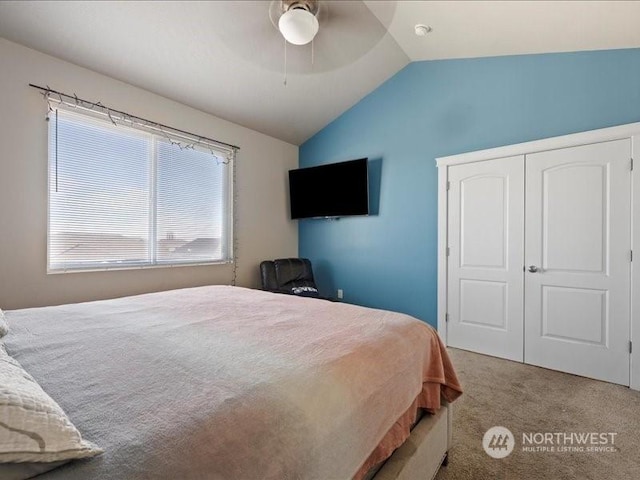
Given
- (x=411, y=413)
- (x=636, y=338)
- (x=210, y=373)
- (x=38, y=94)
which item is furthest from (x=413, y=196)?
(x=38, y=94)

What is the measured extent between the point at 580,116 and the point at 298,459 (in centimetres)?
344

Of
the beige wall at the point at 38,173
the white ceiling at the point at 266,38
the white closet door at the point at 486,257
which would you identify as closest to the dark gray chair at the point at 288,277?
the beige wall at the point at 38,173

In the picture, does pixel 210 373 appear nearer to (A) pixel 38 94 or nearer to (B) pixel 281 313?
(B) pixel 281 313

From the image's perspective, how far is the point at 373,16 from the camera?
283cm

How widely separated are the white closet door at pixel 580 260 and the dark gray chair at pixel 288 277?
2395mm

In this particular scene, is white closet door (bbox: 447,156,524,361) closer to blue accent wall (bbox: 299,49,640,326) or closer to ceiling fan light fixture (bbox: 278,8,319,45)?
blue accent wall (bbox: 299,49,640,326)

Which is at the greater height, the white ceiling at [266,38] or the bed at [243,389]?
the white ceiling at [266,38]

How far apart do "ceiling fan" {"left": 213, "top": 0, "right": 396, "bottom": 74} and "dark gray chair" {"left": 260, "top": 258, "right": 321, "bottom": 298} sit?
226 cm

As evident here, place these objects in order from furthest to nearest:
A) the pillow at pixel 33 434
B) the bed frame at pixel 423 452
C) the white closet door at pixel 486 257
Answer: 1. the white closet door at pixel 486 257
2. the bed frame at pixel 423 452
3. the pillow at pixel 33 434

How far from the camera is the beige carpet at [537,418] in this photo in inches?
61.7

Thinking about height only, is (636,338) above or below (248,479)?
Result: below

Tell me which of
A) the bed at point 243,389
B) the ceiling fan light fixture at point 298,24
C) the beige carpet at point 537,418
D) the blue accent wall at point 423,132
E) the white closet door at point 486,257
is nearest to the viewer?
the bed at point 243,389

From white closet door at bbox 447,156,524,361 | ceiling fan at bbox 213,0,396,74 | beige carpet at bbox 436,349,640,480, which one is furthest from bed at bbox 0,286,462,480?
ceiling fan at bbox 213,0,396,74

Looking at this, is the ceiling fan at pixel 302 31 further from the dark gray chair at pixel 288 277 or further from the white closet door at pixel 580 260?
the dark gray chair at pixel 288 277
